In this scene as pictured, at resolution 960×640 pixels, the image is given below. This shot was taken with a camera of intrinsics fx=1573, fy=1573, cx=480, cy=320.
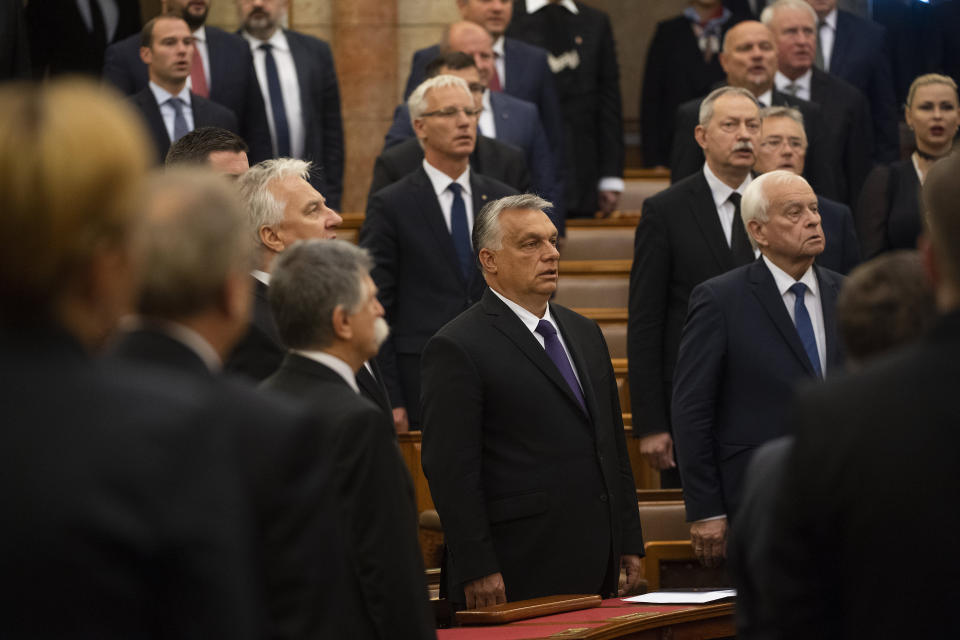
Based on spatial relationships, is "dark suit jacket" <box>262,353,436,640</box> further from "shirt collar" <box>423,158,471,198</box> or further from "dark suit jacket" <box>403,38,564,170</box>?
"dark suit jacket" <box>403,38,564,170</box>

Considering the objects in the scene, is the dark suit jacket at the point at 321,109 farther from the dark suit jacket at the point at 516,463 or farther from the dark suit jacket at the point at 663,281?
the dark suit jacket at the point at 516,463

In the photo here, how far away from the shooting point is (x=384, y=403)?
354cm

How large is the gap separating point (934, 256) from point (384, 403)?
1.64 m

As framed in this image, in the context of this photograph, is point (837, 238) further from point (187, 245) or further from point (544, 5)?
point (187, 245)

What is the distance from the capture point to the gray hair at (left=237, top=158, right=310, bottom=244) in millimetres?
3922

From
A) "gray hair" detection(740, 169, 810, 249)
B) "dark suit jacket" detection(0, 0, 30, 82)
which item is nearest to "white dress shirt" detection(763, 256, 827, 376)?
"gray hair" detection(740, 169, 810, 249)

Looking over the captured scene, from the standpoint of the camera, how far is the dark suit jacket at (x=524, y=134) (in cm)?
720

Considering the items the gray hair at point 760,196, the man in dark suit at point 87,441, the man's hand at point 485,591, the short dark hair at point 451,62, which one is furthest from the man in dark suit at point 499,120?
the man in dark suit at point 87,441

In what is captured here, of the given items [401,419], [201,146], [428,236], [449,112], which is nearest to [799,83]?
[449,112]

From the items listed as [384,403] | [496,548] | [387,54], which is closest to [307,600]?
[384,403]

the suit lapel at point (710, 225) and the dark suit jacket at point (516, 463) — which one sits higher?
the suit lapel at point (710, 225)

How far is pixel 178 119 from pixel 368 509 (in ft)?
12.4

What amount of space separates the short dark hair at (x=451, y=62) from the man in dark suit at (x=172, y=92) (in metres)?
1.09

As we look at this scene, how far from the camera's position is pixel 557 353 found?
4547 millimetres
